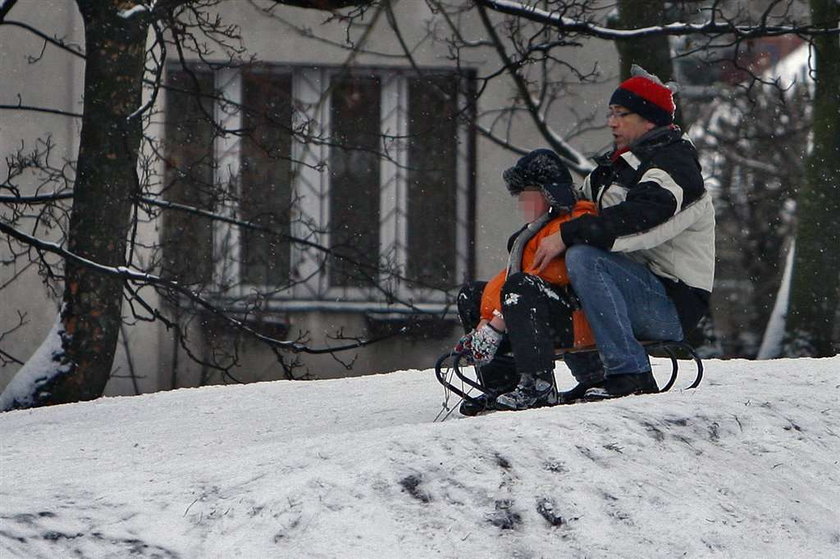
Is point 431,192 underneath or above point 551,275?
above

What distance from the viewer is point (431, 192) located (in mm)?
10133

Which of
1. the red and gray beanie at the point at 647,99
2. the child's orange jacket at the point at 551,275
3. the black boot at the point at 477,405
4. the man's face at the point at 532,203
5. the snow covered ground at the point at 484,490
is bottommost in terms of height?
the snow covered ground at the point at 484,490

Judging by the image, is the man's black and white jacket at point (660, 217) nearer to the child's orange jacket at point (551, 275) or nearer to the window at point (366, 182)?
the child's orange jacket at point (551, 275)

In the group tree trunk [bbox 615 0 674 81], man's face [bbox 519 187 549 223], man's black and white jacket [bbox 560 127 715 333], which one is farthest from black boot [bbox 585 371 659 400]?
tree trunk [bbox 615 0 674 81]

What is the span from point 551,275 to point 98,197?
3121 millimetres

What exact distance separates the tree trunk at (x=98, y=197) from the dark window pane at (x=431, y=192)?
308 centimetres

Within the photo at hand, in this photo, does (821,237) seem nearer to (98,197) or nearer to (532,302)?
(98,197)

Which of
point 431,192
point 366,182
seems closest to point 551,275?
point 431,192

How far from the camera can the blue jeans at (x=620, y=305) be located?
4883 millimetres

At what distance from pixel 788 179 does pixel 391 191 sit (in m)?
4.45

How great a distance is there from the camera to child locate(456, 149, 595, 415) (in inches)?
190

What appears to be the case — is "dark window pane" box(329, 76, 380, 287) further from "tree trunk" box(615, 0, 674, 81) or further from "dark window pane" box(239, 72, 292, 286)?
"tree trunk" box(615, 0, 674, 81)

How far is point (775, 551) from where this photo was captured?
13.0 ft

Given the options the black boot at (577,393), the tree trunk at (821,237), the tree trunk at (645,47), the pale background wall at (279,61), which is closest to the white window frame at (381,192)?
the pale background wall at (279,61)
